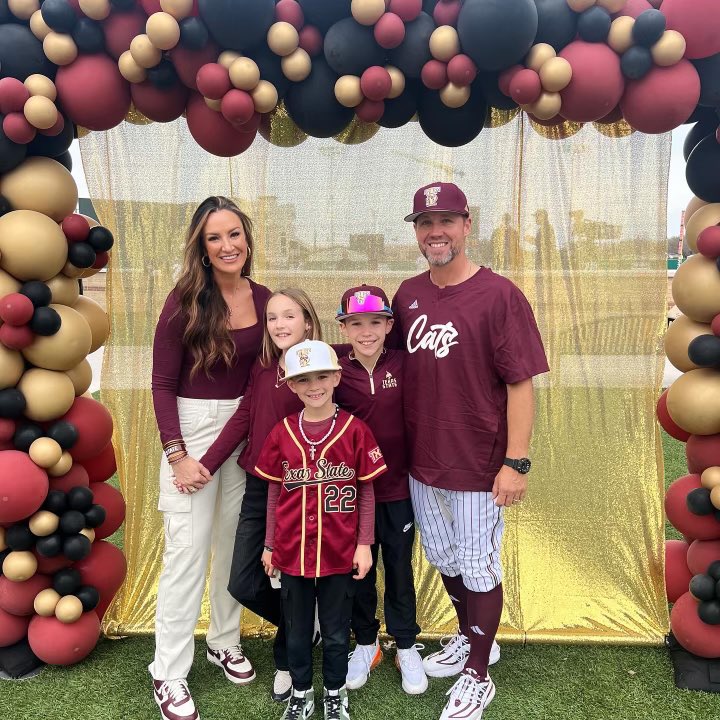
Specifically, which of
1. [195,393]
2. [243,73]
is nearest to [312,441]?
[195,393]

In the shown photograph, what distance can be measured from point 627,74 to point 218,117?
5.01 ft

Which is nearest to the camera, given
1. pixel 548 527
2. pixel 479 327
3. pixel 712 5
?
pixel 712 5

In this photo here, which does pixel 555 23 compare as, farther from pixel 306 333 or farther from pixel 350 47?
pixel 306 333

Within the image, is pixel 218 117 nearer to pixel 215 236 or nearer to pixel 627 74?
pixel 215 236

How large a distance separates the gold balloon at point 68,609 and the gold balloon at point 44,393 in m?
0.78

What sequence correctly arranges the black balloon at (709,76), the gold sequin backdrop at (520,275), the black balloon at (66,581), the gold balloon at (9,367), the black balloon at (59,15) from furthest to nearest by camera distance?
the gold sequin backdrop at (520,275), the black balloon at (66,581), the gold balloon at (9,367), the black balloon at (709,76), the black balloon at (59,15)

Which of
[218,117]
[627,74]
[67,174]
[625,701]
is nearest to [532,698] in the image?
[625,701]

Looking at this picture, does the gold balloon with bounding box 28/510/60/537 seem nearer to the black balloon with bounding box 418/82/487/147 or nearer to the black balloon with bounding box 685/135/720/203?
the black balloon with bounding box 418/82/487/147

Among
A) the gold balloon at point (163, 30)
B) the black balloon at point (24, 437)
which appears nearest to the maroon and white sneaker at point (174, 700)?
the black balloon at point (24, 437)

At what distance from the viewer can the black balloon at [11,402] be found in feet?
7.85

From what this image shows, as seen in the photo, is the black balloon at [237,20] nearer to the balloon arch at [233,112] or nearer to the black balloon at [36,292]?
the balloon arch at [233,112]

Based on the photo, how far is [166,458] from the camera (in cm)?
253

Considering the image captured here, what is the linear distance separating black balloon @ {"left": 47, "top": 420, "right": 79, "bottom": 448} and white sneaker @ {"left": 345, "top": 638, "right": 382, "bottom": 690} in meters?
1.54

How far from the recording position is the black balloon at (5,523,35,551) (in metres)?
2.52
